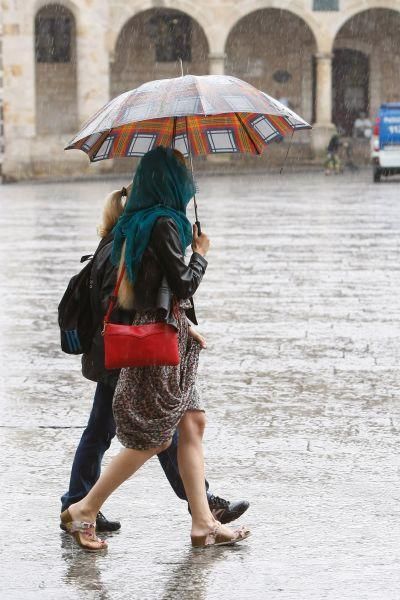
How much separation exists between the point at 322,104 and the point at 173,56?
5112 millimetres

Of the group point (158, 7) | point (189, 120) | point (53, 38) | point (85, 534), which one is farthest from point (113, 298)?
point (53, 38)

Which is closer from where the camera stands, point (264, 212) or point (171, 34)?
point (264, 212)

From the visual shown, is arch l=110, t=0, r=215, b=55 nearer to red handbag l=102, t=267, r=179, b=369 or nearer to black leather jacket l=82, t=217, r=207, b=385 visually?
black leather jacket l=82, t=217, r=207, b=385

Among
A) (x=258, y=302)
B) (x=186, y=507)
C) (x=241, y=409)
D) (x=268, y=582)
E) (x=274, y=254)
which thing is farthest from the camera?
(x=274, y=254)

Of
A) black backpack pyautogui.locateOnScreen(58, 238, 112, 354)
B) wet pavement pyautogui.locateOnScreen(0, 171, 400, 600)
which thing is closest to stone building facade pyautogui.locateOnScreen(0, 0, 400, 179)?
wet pavement pyautogui.locateOnScreen(0, 171, 400, 600)

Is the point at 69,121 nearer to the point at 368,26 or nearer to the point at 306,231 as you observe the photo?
the point at 368,26

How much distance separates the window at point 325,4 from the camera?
40406 millimetres

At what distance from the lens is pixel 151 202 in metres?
4.68

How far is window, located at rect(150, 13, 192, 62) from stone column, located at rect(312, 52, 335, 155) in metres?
4.32

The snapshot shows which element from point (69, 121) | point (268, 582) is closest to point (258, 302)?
point (268, 582)

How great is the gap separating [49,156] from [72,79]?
4.59m

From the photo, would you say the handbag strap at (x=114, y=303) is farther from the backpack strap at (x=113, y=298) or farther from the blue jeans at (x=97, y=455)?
the blue jeans at (x=97, y=455)

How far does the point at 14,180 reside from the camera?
36.5m

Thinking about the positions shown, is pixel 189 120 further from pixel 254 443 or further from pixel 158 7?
pixel 158 7
